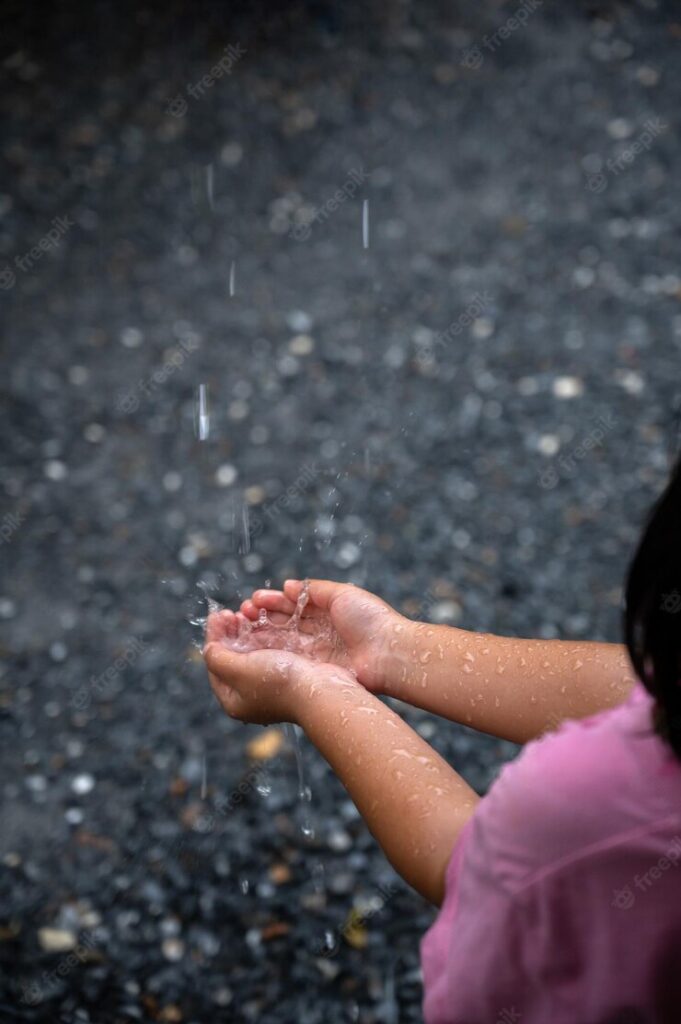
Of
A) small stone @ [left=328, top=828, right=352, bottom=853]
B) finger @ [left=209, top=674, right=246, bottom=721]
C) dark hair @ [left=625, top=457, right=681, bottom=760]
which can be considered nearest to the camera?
dark hair @ [left=625, top=457, right=681, bottom=760]

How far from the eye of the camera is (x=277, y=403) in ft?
7.18

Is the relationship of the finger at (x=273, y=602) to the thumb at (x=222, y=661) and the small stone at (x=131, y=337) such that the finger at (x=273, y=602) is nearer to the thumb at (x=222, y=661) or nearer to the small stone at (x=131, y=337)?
the thumb at (x=222, y=661)

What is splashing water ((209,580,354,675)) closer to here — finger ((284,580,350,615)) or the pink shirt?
finger ((284,580,350,615))

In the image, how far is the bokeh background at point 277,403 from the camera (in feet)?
4.96

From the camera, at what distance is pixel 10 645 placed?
5.98 feet

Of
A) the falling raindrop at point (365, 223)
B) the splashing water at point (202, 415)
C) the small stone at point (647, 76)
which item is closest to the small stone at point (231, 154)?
the falling raindrop at point (365, 223)

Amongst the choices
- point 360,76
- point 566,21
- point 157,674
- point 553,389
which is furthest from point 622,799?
point 566,21

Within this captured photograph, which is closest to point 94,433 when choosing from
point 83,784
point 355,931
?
point 83,784

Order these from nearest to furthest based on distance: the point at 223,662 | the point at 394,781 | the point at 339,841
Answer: the point at 394,781, the point at 223,662, the point at 339,841

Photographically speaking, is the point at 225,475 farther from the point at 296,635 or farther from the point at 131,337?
the point at 296,635

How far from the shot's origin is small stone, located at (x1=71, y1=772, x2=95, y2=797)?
163 centimetres

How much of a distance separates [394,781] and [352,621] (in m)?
0.35

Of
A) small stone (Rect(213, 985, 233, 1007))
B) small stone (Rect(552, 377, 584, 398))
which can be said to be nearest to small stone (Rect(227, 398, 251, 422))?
small stone (Rect(552, 377, 584, 398))

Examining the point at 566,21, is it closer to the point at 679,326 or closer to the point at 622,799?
the point at 679,326
